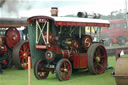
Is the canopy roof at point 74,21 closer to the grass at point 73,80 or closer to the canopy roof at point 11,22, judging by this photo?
the grass at point 73,80

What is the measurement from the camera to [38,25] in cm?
809

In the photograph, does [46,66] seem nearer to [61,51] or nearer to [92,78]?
[61,51]

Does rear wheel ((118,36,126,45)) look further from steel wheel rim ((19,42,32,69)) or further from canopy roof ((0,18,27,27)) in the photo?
steel wheel rim ((19,42,32,69))

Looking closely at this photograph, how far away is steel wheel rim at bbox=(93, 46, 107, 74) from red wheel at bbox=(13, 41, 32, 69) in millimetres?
2754

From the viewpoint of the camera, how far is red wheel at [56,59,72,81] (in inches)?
305

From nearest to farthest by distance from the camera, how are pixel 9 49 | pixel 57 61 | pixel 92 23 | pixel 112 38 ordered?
pixel 57 61 → pixel 92 23 → pixel 9 49 → pixel 112 38

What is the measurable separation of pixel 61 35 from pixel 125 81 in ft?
11.3

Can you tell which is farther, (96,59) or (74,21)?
(96,59)

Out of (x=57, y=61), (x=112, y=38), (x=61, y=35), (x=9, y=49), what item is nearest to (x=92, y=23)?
(x=61, y=35)

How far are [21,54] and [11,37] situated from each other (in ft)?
2.27

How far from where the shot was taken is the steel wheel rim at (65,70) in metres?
7.96

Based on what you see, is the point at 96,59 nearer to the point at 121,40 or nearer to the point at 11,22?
the point at 11,22

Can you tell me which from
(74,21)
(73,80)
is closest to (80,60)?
(73,80)

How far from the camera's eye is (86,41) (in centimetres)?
918
